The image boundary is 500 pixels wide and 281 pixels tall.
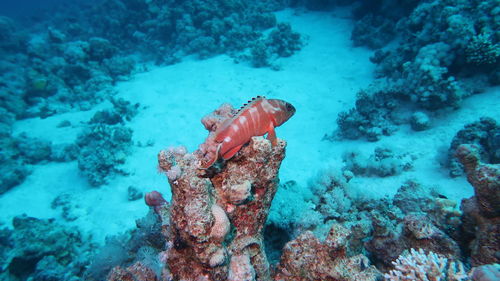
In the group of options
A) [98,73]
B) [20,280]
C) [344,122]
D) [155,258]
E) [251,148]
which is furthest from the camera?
[98,73]

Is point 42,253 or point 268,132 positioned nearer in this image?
point 268,132

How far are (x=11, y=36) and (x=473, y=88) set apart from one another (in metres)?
32.6

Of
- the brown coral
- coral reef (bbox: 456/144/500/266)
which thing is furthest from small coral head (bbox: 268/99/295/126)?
coral reef (bbox: 456/144/500/266)

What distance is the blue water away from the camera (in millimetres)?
2889

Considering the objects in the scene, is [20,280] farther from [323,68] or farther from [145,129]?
[323,68]

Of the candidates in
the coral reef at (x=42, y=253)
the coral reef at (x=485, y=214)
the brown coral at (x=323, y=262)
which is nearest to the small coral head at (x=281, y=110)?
the brown coral at (x=323, y=262)

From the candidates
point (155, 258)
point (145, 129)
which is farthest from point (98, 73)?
point (155, 258)

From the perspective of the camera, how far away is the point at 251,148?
240cm

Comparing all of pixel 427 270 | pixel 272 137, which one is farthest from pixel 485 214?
pixel 272 137

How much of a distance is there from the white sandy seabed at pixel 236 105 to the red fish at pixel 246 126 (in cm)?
367

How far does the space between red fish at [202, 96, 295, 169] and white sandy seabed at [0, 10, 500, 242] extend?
3.67 m

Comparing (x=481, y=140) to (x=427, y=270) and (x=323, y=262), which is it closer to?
(x=427, y=270)

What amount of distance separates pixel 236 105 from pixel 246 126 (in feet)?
31.6

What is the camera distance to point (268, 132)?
109 inches
